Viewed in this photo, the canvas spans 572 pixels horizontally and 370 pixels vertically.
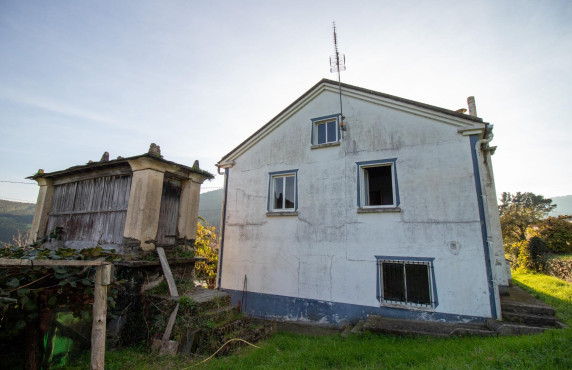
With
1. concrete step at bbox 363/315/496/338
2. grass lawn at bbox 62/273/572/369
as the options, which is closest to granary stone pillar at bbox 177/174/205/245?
grass lawn at bbox 62/273/572/369

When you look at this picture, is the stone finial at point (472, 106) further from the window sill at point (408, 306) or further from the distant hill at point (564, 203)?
the distant hill at point (564, 203)

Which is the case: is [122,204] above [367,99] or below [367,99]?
below

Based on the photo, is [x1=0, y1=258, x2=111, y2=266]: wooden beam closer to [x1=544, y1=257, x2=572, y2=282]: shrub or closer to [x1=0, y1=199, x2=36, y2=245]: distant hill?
[x1=544, y1=257, x2=572, y2=282]: shrub

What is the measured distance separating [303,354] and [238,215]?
20.2 ft

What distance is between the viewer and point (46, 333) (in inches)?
247

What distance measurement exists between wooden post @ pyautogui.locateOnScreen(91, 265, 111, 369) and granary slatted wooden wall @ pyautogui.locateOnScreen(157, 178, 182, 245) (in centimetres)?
409

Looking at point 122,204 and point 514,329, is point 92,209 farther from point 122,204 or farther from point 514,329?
point 514,329

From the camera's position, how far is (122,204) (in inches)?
357

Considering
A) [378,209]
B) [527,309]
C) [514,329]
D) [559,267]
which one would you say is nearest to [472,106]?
[378,209]

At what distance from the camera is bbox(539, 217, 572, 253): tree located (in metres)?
17.6

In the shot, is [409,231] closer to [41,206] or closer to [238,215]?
[238,215]

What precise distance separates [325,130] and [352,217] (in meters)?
3.60

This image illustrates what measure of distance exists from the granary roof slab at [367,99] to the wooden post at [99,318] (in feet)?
24.2

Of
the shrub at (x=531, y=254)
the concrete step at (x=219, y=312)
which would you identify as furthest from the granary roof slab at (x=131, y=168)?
the shrub at (x=531, y=254)
